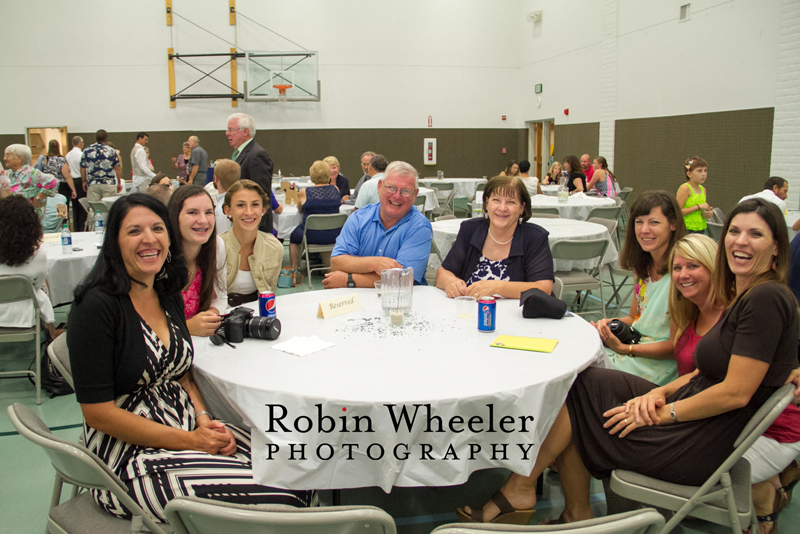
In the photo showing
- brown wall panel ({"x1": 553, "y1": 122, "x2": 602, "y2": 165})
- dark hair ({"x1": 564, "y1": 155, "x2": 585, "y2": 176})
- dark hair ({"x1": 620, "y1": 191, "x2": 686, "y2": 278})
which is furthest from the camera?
brown wall panel ({"x1": 553, "y1": 122, "x2": 602, "y2": 165})

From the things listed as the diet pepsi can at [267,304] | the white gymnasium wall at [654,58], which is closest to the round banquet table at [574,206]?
the white gymnasium wall at [654,58]

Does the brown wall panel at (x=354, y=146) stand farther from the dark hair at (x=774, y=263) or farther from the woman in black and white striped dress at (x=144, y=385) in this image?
the dark hair at (x=774, y=263)

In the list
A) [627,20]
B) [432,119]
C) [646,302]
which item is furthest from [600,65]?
[646,302]

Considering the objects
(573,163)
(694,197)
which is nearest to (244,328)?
(694,197)

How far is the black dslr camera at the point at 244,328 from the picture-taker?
212 centimetres

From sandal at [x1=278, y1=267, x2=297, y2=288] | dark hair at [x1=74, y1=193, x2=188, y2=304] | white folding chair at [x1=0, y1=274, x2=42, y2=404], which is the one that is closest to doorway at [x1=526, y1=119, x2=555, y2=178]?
sandal at [x1=278, y1=267, x2=297, y2=288]

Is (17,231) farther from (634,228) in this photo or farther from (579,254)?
(579,254)

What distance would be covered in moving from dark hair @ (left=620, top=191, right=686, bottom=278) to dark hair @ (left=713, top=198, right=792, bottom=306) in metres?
0.63

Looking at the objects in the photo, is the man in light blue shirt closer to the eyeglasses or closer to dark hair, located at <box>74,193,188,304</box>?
the eyeglasses

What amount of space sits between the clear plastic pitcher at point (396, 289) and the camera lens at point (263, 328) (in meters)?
0.49

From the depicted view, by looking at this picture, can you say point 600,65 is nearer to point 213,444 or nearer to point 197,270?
point 197,270

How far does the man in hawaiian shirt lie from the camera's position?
949 cm

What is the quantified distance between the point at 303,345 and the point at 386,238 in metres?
1.41

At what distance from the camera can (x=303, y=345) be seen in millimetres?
2078
